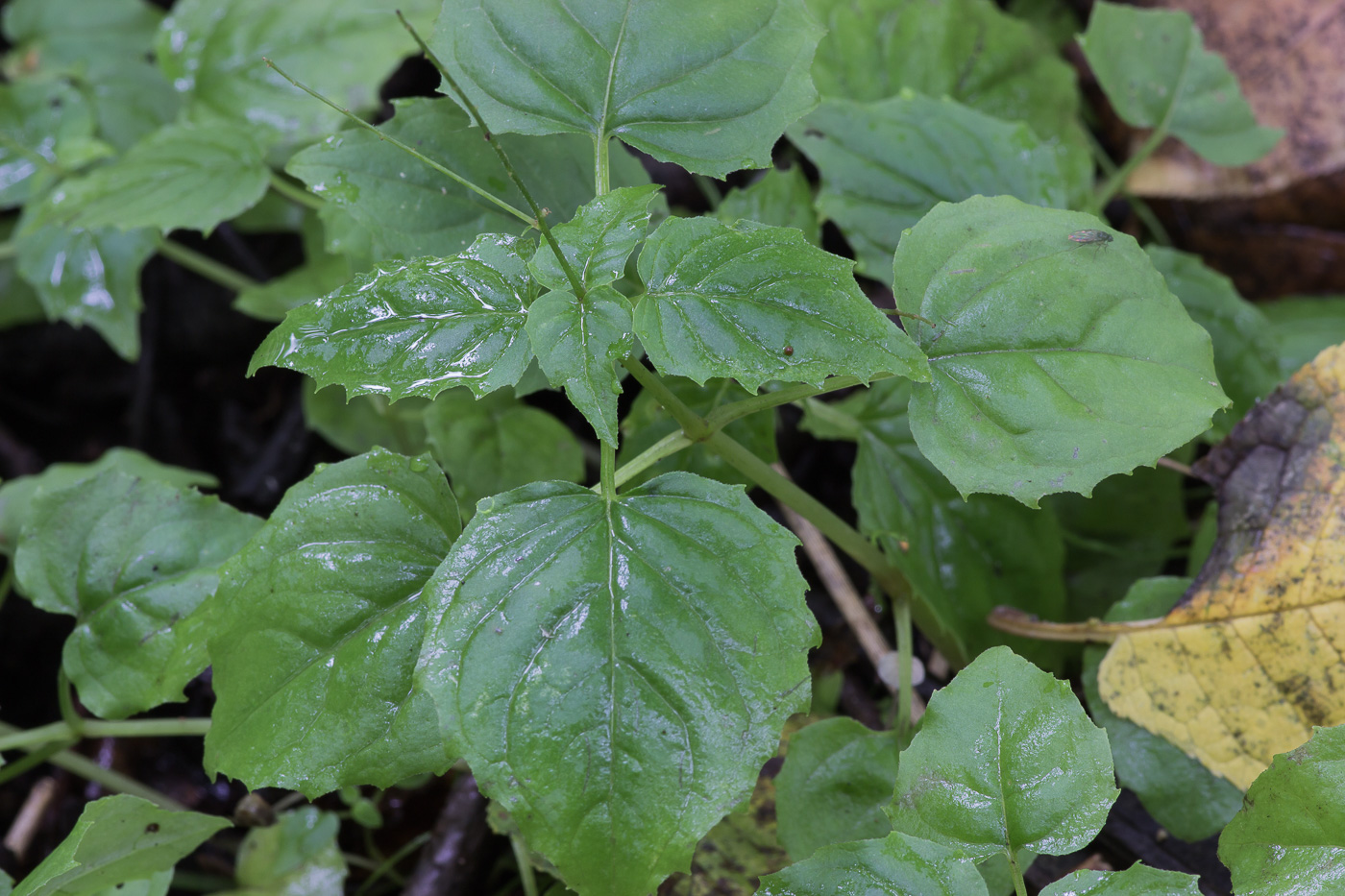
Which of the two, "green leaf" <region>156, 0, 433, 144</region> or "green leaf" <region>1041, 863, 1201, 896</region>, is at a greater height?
"green leaf" <region>156, 0, 433, 144</region>

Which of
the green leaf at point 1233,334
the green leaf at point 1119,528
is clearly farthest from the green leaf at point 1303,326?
the green leaf at point 1119,528

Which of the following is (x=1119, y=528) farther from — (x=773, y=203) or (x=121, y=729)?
(x=121, y=729)

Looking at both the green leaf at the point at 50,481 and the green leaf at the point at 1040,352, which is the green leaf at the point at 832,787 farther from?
the green leaf at the point at 50,481

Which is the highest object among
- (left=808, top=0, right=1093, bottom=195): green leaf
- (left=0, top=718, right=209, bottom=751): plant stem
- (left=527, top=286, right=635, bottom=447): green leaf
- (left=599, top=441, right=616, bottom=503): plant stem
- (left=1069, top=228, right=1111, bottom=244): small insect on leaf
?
(left=808, top=0, right=1093, bottom=195): green leaf

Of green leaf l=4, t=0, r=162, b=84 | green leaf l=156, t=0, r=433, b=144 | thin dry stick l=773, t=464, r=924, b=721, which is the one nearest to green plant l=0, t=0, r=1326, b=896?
thin dry stick l=773, t=464, r=924, b=721

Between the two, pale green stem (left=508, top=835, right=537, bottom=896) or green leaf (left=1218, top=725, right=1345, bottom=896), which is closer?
green leaf (left=1218, top=725, right=1345, bottom=896)

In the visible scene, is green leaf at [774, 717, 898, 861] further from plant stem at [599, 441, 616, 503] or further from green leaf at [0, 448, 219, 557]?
green leaf at [0, 448, 219, 557]

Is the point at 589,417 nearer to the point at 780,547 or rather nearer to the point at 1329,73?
the point at 780,547
